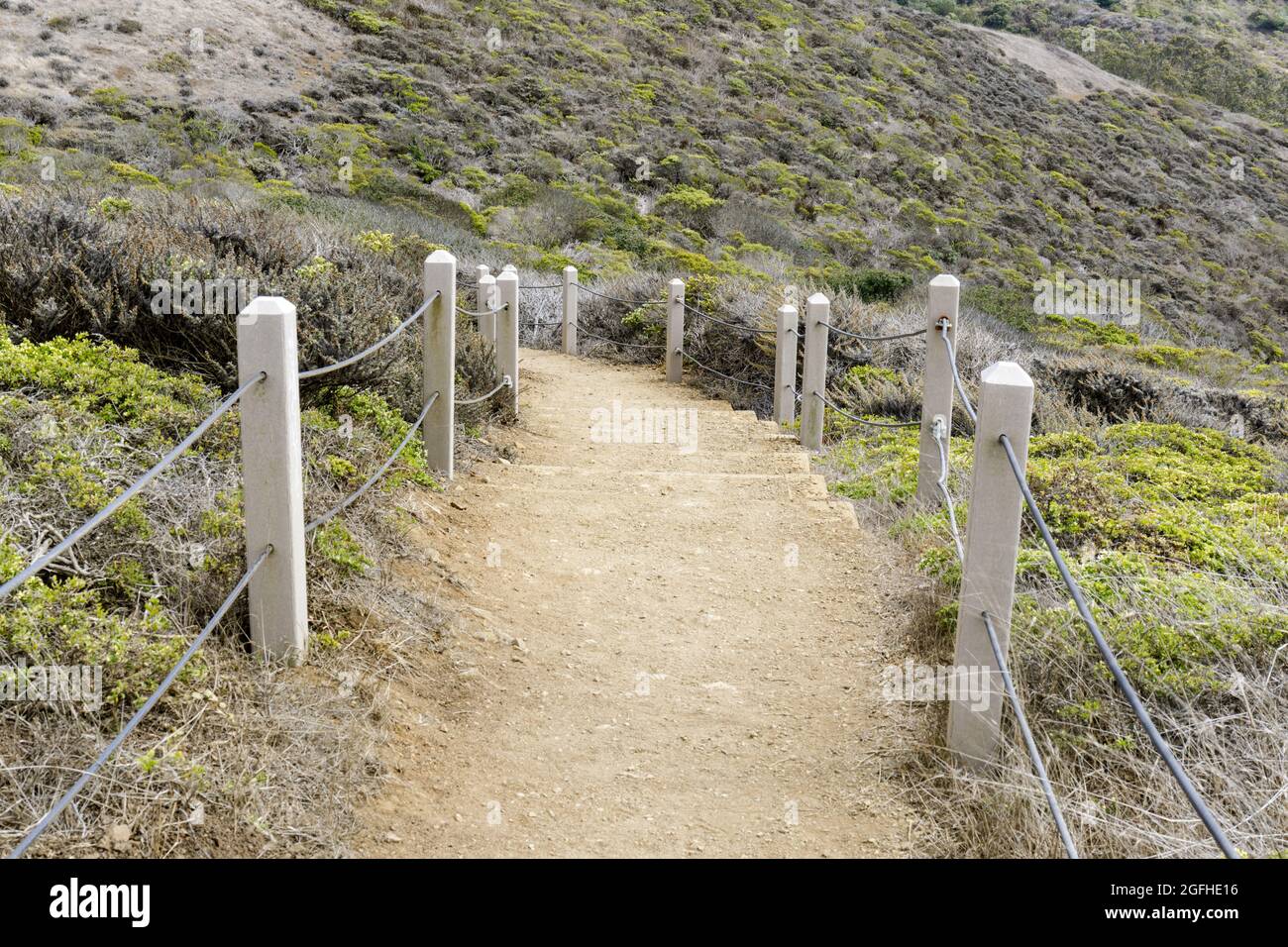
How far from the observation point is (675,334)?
12266 mm

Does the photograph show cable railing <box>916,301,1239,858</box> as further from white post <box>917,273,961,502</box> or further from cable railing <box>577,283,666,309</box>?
cable railing <box>577,283,666,309</box>

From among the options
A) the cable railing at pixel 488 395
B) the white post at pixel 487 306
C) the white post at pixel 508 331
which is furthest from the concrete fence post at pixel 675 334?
the cable railing at pixel 488 395

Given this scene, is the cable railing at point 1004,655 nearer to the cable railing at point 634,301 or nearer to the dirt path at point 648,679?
the dirt path at point 648,679

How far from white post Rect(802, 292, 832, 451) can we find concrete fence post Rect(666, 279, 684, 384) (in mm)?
3865

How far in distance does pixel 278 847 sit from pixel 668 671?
193 centimetres

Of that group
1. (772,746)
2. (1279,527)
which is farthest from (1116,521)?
(772,746)

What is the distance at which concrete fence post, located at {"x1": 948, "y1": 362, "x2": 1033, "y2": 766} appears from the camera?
3209 millimetres

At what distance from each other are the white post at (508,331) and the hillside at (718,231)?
29 centimetres

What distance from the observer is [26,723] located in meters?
2.87

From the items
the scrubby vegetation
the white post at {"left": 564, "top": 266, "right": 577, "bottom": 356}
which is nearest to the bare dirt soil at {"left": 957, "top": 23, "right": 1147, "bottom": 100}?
the white post at {"left": 564, "top": 266, "right": 577, "bottom": 356}

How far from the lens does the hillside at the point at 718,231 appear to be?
12.7ft

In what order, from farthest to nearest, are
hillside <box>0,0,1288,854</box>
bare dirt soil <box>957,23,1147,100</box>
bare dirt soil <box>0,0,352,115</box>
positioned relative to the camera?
bare dirt soil <box>957,23,1147,100</box>, bare dirt soil <box>0,0,352,115</box>, hillside <box>0,0,1288,854</box>
